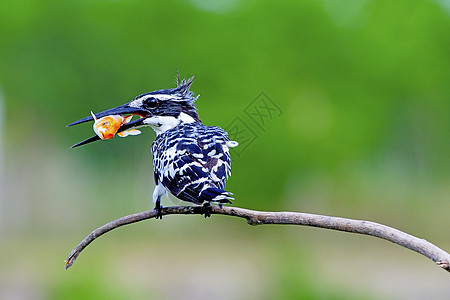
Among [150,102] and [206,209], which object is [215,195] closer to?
[206,209]

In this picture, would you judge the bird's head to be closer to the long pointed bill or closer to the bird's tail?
the long pointed bill

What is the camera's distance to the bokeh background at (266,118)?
13.8ft

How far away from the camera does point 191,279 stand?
16.8 ft

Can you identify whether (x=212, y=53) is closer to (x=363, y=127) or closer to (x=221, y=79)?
(x=221, y=79)

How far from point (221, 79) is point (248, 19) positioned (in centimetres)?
92

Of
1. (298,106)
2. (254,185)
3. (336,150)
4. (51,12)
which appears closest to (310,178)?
(336,150)

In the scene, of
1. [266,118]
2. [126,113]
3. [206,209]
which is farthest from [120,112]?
[266,118]

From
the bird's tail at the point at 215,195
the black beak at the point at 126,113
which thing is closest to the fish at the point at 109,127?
the black beak at the point at 126,113

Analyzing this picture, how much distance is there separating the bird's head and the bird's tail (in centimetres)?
24

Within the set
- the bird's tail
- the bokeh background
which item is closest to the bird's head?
the bird's tail

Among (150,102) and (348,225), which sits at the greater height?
(150,102)

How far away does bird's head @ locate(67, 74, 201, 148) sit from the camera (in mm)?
1076

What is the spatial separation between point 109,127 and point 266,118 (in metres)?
3.25

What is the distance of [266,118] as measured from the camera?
4.18 m
